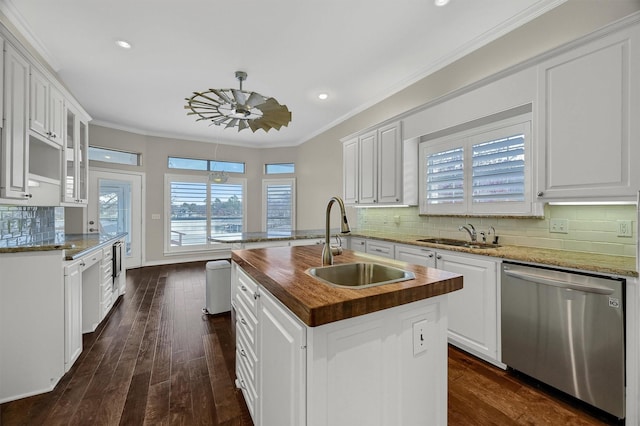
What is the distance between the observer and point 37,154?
281 centimetres

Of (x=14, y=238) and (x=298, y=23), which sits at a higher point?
(x=298, y=23)

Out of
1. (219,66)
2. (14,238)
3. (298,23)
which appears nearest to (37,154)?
(14,238)

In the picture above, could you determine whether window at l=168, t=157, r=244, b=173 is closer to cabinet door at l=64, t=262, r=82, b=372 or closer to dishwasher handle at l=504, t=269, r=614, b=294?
cabinet door at l=64, t=262, r=82, b=372

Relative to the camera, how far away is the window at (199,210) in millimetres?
6293

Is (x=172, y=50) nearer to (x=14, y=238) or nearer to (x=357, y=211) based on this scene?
(x=14, y=238)

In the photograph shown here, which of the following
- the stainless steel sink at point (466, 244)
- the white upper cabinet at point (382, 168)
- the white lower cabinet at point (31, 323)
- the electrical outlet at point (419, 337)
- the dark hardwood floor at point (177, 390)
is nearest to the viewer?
the electrical outlet at point (419, 337)

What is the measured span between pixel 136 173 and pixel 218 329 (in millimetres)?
4516

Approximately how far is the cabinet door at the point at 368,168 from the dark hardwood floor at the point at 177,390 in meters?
2.15

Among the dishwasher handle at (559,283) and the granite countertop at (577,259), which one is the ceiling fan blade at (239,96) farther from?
the dishwasher handle at (559,283)

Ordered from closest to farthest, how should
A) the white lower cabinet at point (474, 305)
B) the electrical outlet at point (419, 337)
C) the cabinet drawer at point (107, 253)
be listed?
the electrical outlet at point (419, 337)
the white lower cabinet at point (474, 305)
the cabinet drawer at point (107, 253)

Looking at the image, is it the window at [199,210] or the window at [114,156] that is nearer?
the window at [114,156]

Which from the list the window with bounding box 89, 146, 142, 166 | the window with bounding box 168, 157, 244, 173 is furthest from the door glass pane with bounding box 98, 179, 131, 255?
the window with bounding box 168, 157, 244, 173

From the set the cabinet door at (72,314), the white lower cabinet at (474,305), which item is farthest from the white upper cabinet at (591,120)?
the cabinet door at (72,314)

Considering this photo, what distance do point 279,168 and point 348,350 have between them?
258 inches
